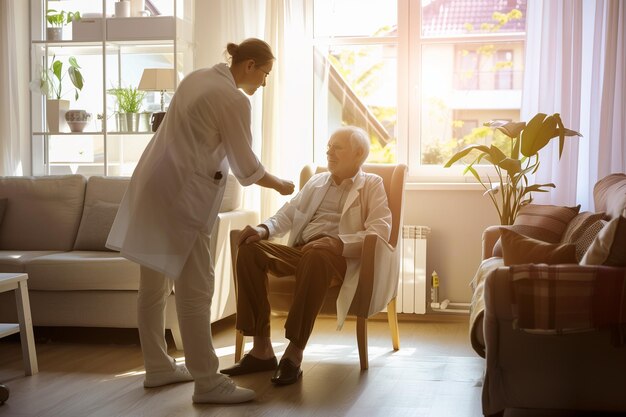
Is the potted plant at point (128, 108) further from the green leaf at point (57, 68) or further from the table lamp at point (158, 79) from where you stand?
the green leaf at point (57, 68)

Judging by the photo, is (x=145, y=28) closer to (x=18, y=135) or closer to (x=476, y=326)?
(x=18, y=135)

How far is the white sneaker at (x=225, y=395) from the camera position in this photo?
312cm

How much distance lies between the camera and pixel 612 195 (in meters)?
3.46

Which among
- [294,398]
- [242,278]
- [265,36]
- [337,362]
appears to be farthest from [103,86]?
[294,398]

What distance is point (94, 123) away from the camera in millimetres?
5672

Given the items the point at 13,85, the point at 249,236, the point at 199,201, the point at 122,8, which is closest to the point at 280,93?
the point at 122,8

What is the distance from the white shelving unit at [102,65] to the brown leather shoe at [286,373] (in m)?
2.36

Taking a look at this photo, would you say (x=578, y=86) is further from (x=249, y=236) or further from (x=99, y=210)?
(x=99, y=210)

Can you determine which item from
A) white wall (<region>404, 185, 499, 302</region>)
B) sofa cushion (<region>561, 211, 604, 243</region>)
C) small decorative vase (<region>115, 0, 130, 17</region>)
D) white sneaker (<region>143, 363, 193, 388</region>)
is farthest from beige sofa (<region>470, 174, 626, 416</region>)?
small decorative vase (<region>115, 0, 130, 17</region>)

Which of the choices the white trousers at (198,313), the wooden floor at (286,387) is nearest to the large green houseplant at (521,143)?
the wooden floor at (286,387)

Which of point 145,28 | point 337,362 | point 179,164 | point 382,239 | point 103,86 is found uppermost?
point 145,28

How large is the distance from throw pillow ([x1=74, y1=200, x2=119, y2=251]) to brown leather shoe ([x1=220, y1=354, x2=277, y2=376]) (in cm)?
135

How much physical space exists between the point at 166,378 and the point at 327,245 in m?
0.91

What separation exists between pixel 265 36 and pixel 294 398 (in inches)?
101
